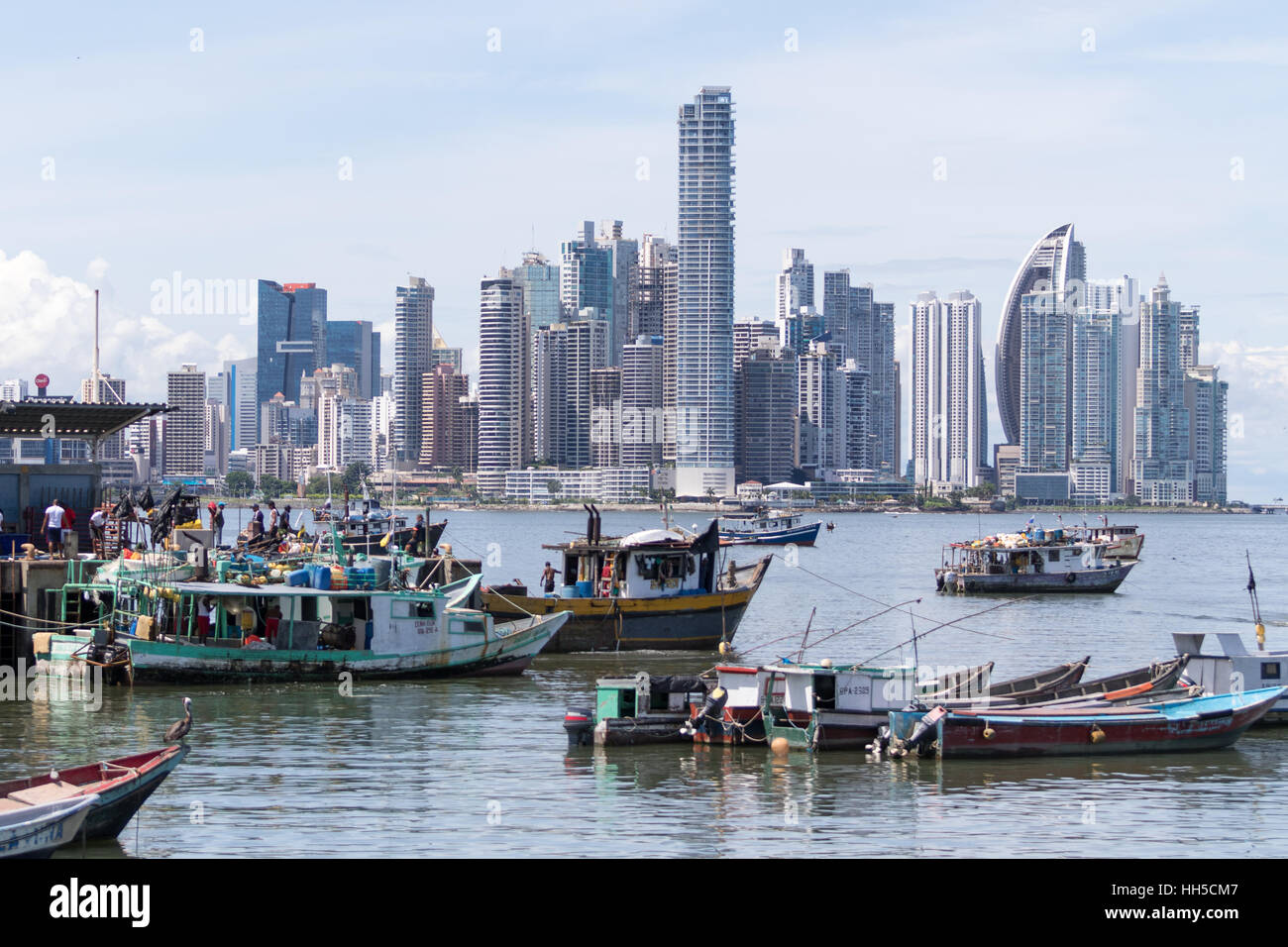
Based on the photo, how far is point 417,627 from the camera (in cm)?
3781

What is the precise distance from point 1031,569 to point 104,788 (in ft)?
212

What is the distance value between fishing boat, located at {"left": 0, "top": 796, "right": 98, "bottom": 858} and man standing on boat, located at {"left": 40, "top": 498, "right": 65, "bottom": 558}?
65.6 feet

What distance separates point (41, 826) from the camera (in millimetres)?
18422

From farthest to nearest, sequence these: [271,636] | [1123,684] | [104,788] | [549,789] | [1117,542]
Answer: [1117,542] < [271,636] < [1123,684] < [549,789] < [104,788]

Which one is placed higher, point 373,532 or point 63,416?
point 63,416

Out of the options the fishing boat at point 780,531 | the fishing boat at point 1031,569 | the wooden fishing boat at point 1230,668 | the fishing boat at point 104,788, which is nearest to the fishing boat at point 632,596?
the wooden fishing boat at point 1230,668

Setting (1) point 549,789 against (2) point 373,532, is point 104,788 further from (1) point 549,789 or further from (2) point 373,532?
(2) point 373,532

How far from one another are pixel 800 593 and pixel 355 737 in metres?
53.2

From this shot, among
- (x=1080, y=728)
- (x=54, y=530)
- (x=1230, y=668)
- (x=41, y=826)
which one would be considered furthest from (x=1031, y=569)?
(x=41, y=826)

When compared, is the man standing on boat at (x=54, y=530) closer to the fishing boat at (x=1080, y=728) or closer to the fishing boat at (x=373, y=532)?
the fishing boat at (x=373, y=532)

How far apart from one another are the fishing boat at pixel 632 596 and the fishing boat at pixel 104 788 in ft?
78.6

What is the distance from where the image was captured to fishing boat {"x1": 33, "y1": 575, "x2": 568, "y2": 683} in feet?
116

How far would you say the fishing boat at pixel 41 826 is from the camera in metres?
18.1
